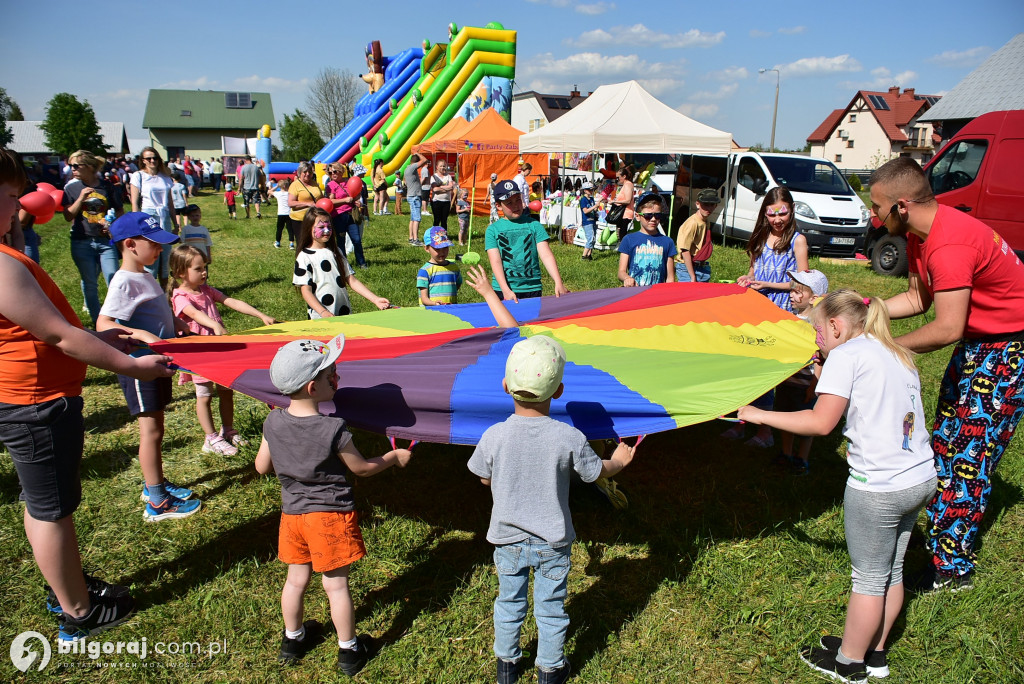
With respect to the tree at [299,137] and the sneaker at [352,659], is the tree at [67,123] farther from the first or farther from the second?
the sneaker at [352,659]

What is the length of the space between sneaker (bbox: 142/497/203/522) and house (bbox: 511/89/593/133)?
45.9 meters

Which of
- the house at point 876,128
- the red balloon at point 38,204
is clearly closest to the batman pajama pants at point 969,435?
the red balloon at point 38,204

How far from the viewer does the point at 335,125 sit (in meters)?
55.5

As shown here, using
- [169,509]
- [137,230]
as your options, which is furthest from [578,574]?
[137,230]

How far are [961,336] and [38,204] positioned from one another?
596 centimetres

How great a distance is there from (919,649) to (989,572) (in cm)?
82

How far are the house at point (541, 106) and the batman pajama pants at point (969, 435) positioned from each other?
46358 millimetres

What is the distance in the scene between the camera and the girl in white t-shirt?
244 cm

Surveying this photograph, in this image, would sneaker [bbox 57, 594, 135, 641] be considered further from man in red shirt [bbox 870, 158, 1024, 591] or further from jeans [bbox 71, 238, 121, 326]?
jeans [bbox 71, 238, 121, 326]

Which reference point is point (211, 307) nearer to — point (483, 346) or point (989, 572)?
point (483, 346)

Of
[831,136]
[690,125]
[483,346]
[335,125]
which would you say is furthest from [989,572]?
[831,136]

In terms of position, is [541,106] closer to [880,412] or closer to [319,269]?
[319,269]

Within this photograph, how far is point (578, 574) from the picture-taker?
3.36 m

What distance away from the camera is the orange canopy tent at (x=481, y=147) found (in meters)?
16.6
